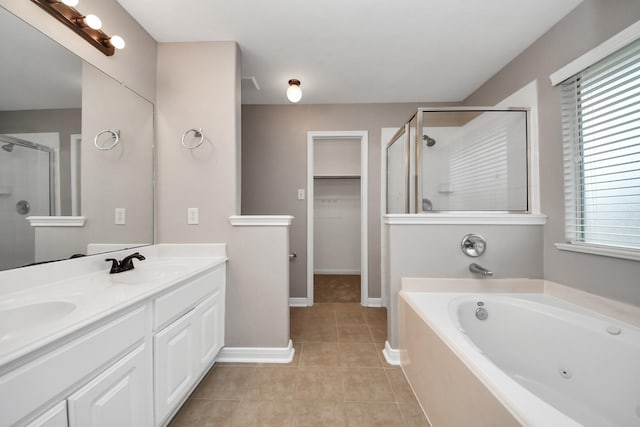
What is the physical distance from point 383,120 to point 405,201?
48.0 inches

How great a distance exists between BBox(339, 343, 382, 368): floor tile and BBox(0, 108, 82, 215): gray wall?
1.92 metres

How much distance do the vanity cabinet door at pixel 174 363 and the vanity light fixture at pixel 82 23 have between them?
1576mm

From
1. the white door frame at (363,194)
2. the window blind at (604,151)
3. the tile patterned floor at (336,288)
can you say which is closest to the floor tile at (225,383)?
the white door frame at (363,194)

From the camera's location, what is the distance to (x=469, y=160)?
6.25 ft

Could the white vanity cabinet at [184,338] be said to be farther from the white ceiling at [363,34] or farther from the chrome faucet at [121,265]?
the white ceiling at [363,34]

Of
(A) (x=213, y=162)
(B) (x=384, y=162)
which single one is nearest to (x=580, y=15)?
(B) (x=384, y=162)

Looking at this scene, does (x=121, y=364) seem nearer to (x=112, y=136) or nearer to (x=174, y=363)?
(x=174, y=363)

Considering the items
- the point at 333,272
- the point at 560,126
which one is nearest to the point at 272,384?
the point at 560,126

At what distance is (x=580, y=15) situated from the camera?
4.72 ft

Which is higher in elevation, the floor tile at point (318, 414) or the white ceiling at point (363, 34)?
the white ceiling at point (363, 34)

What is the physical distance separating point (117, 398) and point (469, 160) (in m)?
2.46

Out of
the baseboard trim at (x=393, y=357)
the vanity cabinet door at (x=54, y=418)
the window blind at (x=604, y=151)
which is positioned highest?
the window blind at (x=604, y=151)

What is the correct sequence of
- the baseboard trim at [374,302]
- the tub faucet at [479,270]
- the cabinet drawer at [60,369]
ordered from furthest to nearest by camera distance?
the baseboard trim at [374,302] → the tub faucet at [479,270] → the cabinet drawer at [60,369]

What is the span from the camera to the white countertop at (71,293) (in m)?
0.64
